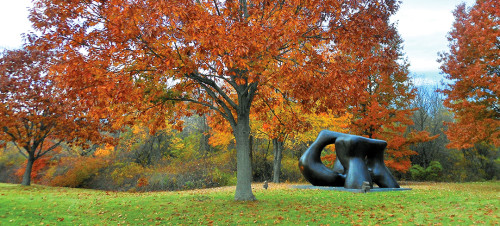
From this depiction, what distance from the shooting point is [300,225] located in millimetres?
7008

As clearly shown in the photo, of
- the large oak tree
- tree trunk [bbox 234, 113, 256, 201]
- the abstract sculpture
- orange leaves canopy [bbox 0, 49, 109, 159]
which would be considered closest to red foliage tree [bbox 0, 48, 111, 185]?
orange leaves canopy [bbox 0, 49, 109, 159]

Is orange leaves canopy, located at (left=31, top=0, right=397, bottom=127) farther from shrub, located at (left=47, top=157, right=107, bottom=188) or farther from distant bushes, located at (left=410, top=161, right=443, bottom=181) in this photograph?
distant bushes, located at (left=410, top=161, right=443, bottom=181)

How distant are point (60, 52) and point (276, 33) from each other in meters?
6.92

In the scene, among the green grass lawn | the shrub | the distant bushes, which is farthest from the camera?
the distant bushes

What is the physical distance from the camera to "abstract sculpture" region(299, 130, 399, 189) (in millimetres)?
15094

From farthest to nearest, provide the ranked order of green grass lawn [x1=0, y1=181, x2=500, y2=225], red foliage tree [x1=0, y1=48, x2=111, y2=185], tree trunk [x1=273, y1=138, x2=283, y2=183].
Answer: tree trunk [x1=273, y1=138, x2=283, y2=183] < red foliage tree [x1=0, y1=48, x2=111, y2=185] < green grass lawn [x1=0, y1=181, x2=500, y2=225]

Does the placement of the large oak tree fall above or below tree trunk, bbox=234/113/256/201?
above

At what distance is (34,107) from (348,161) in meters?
17.9

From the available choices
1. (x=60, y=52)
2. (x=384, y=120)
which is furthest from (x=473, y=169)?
(x=60, y=52)

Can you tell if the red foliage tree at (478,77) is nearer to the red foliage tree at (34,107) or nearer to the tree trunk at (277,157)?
the tree trunk at (277,157)

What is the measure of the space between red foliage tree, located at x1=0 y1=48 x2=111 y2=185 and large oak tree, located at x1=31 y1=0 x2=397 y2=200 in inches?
406

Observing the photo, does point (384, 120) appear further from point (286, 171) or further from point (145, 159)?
point (145, 159)

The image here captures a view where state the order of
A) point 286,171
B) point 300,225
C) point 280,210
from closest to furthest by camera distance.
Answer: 1. point 300,225
2. point 280,210
3. point 286,171

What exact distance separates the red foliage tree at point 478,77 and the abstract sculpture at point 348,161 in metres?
3.88
